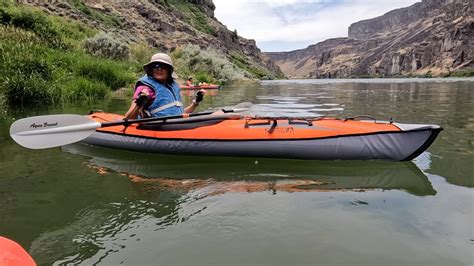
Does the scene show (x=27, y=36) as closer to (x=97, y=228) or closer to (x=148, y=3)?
(x=97, y=228)

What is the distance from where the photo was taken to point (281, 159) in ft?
15.8

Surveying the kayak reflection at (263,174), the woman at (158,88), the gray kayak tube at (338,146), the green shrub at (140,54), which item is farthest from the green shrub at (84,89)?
the green shrub at (140,54)

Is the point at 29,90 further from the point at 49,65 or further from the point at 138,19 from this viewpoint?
the point at 138,19

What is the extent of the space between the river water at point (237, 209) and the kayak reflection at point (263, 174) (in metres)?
0.01

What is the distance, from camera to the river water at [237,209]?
8.54 ft

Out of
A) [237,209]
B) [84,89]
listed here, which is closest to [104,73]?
[84,89]

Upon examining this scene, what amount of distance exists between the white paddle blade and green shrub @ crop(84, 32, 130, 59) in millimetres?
13204

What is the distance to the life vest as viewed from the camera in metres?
5.41

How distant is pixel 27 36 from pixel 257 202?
1318 centimetres

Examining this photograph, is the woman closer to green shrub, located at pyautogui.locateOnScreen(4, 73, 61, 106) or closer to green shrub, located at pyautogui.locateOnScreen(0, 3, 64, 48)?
green shrub, located at pyautogui.locateOnScreen(4, 73, 61, 106)

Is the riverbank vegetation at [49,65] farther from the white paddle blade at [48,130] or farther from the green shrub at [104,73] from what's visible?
the white paddle blade at [48,130]

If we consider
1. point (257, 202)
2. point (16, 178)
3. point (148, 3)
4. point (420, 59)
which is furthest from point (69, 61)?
point (420, 59)

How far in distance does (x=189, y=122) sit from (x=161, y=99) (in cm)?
68

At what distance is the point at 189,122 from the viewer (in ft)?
16.8
